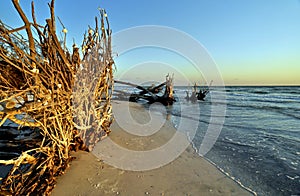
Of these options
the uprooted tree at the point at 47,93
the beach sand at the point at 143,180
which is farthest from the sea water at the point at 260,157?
the uprooted tree at the point at 47,93

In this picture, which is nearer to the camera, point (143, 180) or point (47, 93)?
point (47, 93)

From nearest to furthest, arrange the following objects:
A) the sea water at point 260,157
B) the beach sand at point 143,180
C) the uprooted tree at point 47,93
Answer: the uprooted tree at point 47,93 < the beach sand at point 143,180 < the sea water at point 260,157

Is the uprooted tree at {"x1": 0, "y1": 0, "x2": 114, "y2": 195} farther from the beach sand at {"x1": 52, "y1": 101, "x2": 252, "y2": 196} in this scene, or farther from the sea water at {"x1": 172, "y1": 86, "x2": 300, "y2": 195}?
the sea water at {"x1": 172, "y1": 86, "x2": 300, "y2": 195}

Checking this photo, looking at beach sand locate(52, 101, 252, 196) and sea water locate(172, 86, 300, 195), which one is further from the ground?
beach sand locate(52, 101, 252, 196)

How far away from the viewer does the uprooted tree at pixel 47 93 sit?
75.6 inches

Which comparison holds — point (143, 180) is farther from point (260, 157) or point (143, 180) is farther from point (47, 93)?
point (260, 157)

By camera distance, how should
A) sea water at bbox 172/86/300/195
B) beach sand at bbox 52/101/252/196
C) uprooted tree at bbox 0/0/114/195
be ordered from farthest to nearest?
sea water at bbox 172/86/300/195
beach sand at bbox 52/101/252/196
uprooted tree at bbox 0/0/114/195

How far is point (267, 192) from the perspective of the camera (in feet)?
8.57

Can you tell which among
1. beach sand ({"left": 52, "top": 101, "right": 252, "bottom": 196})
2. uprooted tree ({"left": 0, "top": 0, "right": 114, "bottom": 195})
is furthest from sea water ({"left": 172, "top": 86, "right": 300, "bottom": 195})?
uprooted tree ({"left": 0, "top": 0, "right": 114, "bottom": 195})

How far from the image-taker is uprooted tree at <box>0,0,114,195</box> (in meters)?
1.92

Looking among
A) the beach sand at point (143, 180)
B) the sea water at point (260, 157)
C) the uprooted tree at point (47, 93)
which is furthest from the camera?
the sea water at point (260, 157)

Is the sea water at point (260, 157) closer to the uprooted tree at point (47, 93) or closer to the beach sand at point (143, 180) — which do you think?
the beach sand at point (143, 180)

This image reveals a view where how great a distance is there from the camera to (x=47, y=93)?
7.27 feet

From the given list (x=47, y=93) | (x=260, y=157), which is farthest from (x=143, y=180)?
(x=260, y=157)
